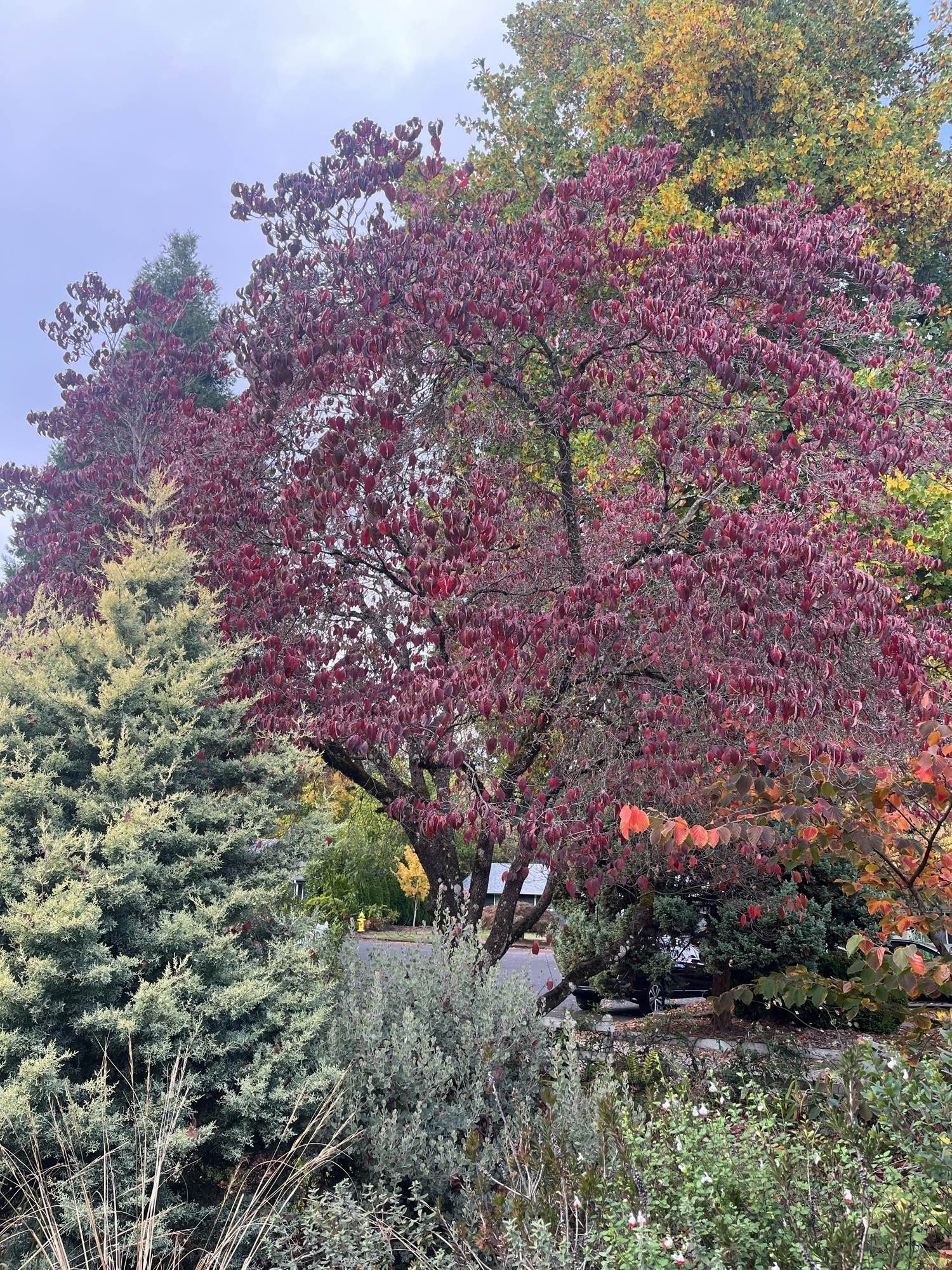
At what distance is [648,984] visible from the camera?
32.0ft

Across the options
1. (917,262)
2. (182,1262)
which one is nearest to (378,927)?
(917,262)

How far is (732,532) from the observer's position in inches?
179

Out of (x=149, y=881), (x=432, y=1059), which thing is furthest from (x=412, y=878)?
(x=149, y=881)

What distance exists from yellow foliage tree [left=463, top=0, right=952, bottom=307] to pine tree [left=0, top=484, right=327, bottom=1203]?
30.2 ft

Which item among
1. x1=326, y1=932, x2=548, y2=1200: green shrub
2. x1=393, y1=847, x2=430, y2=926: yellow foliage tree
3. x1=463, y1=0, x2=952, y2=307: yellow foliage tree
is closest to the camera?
x1=326, y1=932, x2=548, y2=1200: green shrub

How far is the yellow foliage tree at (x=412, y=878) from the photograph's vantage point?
23375 mm

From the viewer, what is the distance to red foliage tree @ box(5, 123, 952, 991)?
4680 mm

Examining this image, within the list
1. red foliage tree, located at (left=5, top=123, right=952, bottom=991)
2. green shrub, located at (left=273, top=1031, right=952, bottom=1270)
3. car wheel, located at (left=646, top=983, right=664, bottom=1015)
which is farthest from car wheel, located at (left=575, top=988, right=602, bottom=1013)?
green shrub, located at (left=273, top=1031, right=952, bottom=1270)

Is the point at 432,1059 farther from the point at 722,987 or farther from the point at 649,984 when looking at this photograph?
the point at 649,984

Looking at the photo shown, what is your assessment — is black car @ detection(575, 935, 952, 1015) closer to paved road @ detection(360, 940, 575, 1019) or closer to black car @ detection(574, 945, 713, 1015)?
black car @ detection(574, 945, 713, 1015)

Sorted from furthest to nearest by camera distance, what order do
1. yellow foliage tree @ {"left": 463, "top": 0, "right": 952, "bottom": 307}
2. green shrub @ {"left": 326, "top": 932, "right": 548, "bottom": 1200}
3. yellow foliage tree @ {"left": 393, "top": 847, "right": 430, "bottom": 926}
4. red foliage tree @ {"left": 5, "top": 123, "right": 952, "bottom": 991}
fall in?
yellow foliage tree @ {"left": 393, "top": 847, "right": 430, "bottom": 926} < yellow foliage tree @ {"left": 463, "top": 0, "right": 952, "bottom": 307} < red foliage tree @ {"left": 5, "top": 123, "right": 952, "bottom": 991} < green shrub @ {"left": 326, "top": 932, "right": 548, "bottom": 1200}

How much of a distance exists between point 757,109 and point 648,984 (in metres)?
11.9

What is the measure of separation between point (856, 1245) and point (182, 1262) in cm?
253

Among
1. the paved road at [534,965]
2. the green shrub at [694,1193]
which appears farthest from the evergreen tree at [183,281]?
the green shrub at [694,1193]
